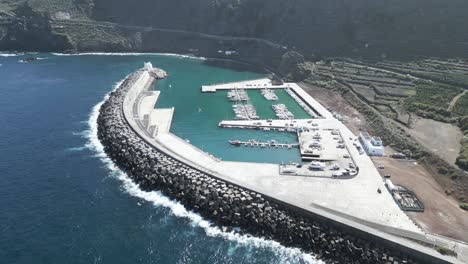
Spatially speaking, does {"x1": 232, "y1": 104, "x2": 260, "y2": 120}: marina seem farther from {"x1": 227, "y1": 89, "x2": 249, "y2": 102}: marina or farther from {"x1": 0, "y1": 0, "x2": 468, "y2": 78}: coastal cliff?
{"x1": 0, "y1": 0, "x2": 468, "y2": 78}: coastal cliff

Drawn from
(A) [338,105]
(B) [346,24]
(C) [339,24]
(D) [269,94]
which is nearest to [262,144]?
(A) [338,105]

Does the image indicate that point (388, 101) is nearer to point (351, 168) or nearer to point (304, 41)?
point (351, 168)

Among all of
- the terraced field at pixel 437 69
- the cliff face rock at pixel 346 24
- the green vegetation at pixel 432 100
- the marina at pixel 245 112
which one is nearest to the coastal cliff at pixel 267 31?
the cliff face rock at pixel 346 24

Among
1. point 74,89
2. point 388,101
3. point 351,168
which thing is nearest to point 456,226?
point 351,168

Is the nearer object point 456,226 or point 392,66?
point 456,226

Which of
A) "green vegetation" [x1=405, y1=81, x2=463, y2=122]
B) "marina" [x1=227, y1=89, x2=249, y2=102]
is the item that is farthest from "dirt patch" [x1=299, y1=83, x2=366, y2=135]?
"marina" [x1=227, y1=89, x2=249, y2=102]

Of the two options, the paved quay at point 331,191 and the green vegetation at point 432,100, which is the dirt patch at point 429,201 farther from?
the green vegetation at point 432,100
